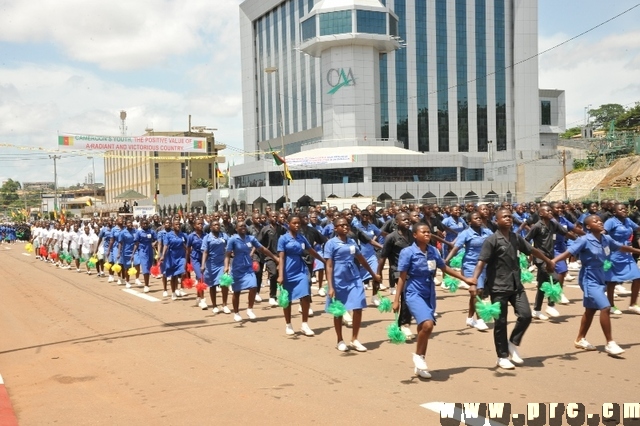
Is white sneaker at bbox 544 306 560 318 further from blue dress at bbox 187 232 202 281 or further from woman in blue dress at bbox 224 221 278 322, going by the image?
blue dress at bbox 187 232 202 281

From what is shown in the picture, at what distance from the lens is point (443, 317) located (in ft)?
37.0

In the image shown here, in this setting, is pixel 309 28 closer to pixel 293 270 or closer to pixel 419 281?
pixel 293 270

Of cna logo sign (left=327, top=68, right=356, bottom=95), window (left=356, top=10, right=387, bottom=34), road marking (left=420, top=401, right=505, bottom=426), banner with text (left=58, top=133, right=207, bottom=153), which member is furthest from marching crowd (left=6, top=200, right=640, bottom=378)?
window (left=356, top=10, right=387, bottom=34)

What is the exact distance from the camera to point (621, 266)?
33.3ft

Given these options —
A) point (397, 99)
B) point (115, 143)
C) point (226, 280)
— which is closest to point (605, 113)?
point (397, 99)

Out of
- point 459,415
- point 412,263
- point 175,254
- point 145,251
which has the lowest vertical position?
point 459,415

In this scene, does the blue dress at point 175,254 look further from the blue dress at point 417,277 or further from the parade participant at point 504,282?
the parade participant at point 504,282

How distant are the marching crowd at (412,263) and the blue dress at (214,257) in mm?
19

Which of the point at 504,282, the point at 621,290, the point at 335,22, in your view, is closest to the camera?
the point at 504,282

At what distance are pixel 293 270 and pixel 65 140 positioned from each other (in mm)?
34996

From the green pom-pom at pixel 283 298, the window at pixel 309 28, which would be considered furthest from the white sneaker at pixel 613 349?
the window at pixel 309 28

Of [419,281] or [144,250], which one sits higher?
[419,281]

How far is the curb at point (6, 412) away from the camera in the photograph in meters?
6.19

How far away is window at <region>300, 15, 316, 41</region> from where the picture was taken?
6956 cm
